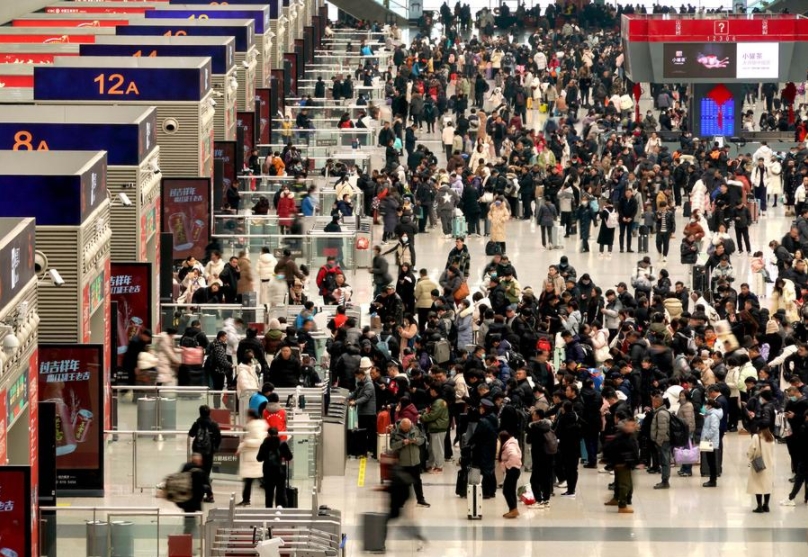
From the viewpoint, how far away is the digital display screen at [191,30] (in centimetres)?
4256

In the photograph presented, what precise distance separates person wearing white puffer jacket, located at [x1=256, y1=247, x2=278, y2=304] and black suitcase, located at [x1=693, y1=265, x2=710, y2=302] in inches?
255

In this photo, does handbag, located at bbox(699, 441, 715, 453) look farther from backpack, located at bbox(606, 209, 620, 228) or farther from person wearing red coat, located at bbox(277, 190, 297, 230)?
person wearing red coat, located at bbox(277, 190, 297, 230)

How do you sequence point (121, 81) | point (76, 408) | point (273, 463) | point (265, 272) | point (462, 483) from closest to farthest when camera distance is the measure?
point (273, 463), point (76, 408), point (462, 483), point (265, 272), point (121, 81)

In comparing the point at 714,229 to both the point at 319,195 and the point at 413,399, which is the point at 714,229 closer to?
the point at 319,195

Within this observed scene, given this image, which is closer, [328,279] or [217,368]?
[217,368]

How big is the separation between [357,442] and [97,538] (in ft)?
19.7

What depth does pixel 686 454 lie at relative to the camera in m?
24.3

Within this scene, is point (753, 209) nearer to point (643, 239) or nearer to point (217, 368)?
point (643, 239)

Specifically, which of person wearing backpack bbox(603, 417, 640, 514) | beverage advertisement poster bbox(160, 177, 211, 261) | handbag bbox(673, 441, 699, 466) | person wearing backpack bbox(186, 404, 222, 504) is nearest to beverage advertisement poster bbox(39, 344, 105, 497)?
person wearing backpack bbox(186, 404, 222, 504)

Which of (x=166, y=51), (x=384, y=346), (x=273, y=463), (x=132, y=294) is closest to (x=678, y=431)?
(x=384, y=346)

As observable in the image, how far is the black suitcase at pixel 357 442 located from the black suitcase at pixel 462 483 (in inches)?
69.2

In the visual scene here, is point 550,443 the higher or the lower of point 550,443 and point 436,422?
the lower

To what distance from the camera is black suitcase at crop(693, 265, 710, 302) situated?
32.7 metres

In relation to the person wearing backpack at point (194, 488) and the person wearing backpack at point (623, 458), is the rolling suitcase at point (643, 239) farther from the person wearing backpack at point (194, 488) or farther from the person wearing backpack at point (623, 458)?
the person wearing backpack at point (194, 488)
